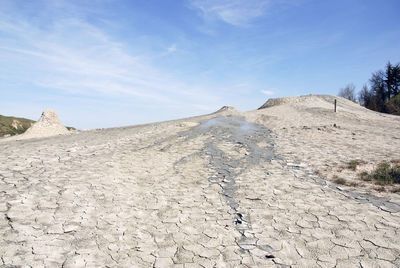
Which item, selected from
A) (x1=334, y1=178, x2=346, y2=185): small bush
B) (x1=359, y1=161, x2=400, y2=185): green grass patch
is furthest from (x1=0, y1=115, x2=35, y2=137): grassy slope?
(x1=359, y1=161, x2=400, y2=185): green grass patch

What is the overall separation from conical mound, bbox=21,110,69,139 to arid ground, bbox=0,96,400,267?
8.78 m

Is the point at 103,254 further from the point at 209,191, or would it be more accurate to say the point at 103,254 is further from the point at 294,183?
the point at 294,183

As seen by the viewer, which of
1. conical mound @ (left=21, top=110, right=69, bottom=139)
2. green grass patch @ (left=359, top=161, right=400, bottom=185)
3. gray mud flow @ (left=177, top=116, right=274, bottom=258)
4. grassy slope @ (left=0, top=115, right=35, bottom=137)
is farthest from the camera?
grassy slope @ (left=0, top=115, right=35, bottom=137)

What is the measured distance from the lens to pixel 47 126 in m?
18.0

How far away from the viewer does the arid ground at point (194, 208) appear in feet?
12.1

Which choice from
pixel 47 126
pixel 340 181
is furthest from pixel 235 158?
pixel 47 126

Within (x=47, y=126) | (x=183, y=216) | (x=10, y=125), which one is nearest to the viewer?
(x=183, y=216)

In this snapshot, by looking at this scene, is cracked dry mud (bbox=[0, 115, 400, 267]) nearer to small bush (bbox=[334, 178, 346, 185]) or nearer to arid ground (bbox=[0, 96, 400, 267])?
arid ground (bbox=[0, 96, 400, 267])

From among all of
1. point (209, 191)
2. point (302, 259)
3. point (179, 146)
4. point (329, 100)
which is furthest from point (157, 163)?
point (329, 100)

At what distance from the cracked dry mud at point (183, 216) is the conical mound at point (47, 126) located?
32.6 feet

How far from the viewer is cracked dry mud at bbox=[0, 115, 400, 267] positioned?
12.0ft

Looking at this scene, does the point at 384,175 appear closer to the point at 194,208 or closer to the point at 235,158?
the point at 235,158

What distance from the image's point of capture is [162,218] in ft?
16.1

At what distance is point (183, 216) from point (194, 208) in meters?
0.42
